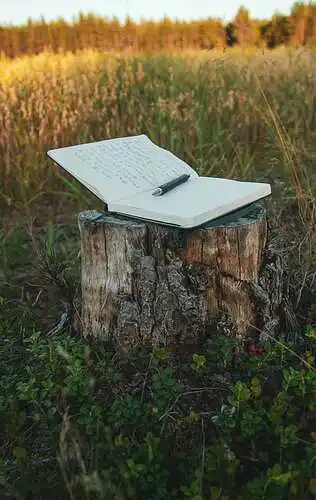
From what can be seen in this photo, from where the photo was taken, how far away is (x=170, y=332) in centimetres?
257

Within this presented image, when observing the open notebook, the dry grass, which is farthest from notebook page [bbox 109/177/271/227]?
the dry grass

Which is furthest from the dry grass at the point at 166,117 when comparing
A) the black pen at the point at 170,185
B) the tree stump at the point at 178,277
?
the tree stump at the point at 178,277

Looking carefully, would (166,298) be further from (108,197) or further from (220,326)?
(108,197)

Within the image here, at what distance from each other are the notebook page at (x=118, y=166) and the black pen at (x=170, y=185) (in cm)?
7

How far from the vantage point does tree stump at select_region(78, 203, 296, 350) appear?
2518 mm

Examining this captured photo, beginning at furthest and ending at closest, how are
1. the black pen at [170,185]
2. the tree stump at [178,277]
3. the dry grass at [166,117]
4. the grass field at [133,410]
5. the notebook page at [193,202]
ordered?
the dry grass at [166,117] → the black pen at [170,185] → the tree stump at [178,277] → the notebook page at [193,202] → the grass field at [133,410]

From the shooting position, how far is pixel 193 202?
2.51m

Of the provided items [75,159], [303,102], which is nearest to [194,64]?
[303,102]

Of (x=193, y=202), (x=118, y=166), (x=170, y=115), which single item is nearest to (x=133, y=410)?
(x=193, y=202)

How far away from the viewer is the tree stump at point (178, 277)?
252 cm

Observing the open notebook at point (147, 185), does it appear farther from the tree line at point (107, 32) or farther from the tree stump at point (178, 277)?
the tree line at point (107, 32)

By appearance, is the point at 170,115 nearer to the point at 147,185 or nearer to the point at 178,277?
the point at 147,185

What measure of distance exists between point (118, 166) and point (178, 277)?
57cm

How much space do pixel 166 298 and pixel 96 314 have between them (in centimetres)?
33
